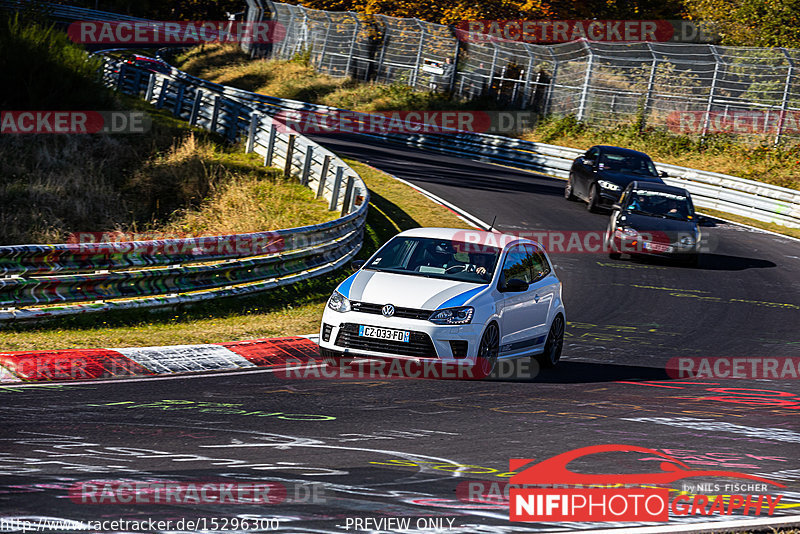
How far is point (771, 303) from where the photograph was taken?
1714 centimetres

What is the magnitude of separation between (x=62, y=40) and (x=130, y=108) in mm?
2855

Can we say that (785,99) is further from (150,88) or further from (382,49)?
(382,49)

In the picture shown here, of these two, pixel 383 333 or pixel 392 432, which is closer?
pixel 392 432

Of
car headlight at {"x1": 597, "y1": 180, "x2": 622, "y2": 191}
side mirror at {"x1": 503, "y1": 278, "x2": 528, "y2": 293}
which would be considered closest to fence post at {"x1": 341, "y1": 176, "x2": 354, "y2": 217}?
car headlight at {"x1": 597, "y1": 180, "x2": 622, "y2": 191}

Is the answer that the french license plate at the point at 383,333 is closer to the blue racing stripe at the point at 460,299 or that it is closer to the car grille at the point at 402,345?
the car grille at the point at 402,345

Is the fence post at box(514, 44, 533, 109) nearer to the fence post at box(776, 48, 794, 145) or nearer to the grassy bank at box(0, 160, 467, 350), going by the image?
the fence post at box(776, 48, 794, 145)

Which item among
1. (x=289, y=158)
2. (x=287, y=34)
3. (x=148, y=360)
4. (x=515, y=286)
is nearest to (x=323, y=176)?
(x=289, y=158)

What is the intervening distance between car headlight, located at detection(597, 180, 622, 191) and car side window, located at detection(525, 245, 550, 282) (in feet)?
44.8

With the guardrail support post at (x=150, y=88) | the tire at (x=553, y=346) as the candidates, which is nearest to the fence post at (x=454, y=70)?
the guardrail support post at (x=150, y=88)

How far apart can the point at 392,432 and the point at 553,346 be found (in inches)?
169

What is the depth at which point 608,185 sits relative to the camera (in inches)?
1002

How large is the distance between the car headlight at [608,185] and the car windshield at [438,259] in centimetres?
1468

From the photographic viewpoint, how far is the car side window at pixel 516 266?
36.4 ft

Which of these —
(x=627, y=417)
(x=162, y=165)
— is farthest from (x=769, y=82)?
(x=627, y=417)
